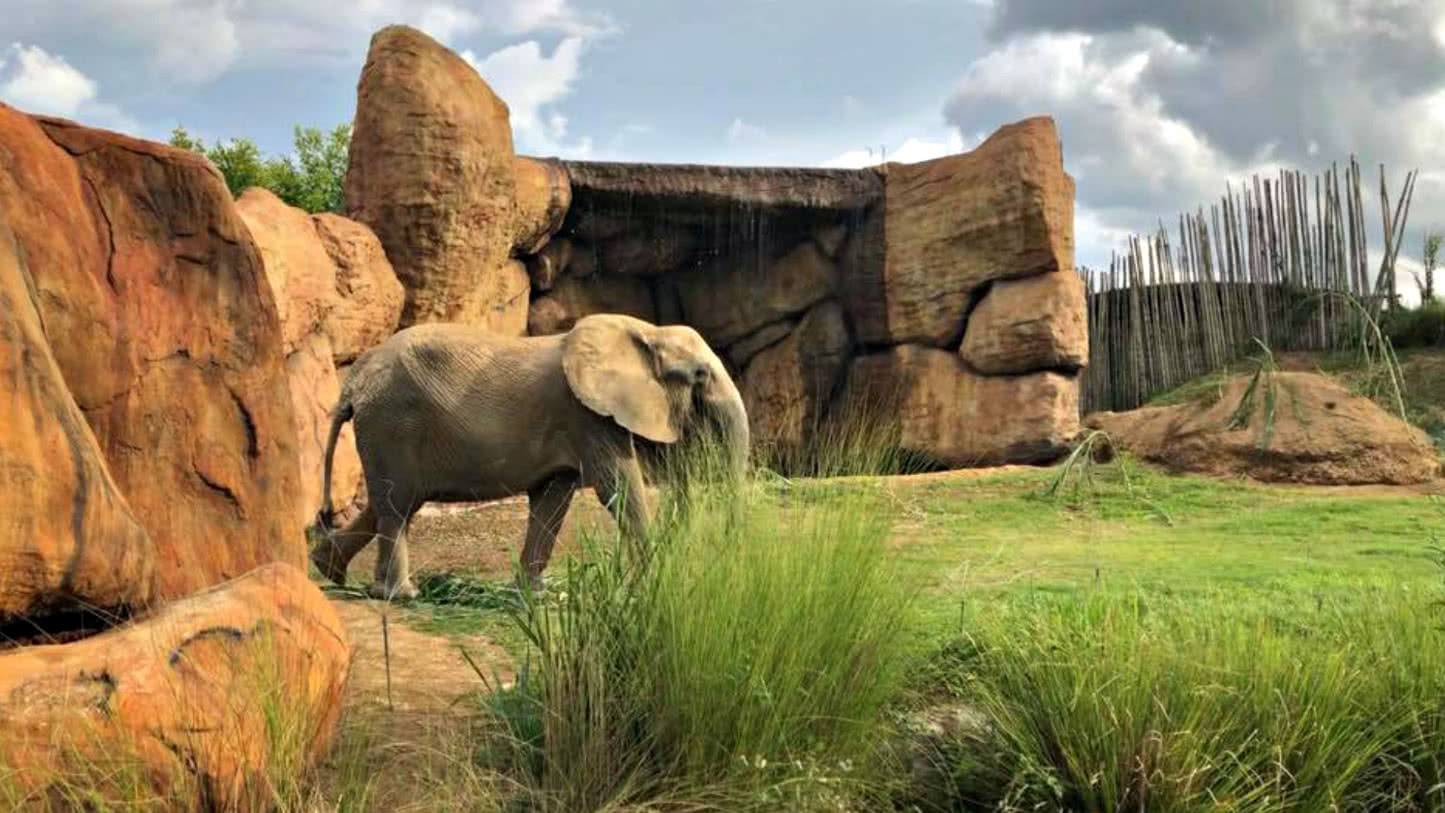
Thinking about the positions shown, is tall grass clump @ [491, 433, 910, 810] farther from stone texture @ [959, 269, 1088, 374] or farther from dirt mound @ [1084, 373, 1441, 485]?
stone texture @ [959, 269, 1088, 374]

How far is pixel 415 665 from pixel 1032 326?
10141 millimetres

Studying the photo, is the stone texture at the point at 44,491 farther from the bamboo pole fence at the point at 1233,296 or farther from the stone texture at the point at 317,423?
the bamboo pole fence at the point at 1233,296

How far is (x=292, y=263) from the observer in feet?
30.9

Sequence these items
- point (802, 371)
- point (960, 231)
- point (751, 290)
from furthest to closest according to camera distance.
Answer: point (751, 290) < point (802, 371) < point (960, 231)

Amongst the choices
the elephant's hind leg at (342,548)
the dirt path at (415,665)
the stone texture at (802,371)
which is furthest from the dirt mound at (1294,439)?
the dirt path at (415,665)

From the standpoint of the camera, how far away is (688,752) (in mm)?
3094

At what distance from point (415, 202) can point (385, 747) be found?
895cm

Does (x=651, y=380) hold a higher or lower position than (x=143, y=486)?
higher

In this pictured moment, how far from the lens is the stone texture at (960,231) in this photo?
43.7 feet

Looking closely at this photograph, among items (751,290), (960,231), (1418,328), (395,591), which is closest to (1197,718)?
(395,591)

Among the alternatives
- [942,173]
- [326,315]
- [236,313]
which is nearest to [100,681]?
[236,313]

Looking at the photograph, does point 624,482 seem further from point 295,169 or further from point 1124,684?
point 295,169

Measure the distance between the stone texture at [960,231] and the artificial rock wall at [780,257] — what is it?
0.02 meters

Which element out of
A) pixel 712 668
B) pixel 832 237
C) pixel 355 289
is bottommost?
pixel 712 668
